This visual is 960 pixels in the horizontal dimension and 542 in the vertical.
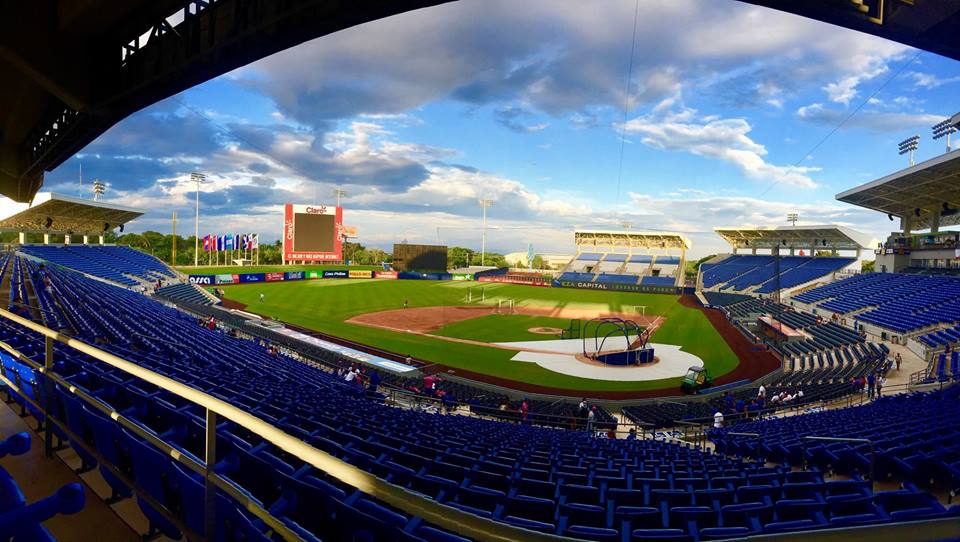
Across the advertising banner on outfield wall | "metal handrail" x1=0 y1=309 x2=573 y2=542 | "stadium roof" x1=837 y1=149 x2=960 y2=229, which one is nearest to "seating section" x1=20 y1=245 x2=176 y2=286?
"metal handrail" x1=0 y1=309 x2=573 y2=542

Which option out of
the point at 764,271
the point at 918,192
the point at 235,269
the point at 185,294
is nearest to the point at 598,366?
the point at 918,192

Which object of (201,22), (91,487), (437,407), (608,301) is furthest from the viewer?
(608,301)

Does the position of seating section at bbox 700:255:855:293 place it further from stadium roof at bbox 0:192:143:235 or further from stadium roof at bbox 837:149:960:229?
stadium roof at bbox 0:192:143:235

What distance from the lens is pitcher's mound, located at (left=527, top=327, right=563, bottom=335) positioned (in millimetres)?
37178

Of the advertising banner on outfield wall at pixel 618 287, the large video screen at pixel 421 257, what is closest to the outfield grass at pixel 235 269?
the large video screen at pixel 421 257

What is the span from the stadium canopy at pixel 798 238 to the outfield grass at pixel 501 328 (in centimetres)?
3854

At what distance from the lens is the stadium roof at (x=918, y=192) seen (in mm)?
29172

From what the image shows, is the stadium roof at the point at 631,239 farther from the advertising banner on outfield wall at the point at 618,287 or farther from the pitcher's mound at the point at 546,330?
the pitcher's mound at the point at 546,330

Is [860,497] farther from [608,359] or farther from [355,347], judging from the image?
[355,347]

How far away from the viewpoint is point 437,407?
57.3 feet

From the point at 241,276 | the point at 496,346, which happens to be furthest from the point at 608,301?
the point at 241,276

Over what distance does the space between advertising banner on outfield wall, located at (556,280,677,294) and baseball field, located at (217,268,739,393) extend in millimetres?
2548

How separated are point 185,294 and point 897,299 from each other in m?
58.9

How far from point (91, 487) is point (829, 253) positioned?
8643 centimetres
